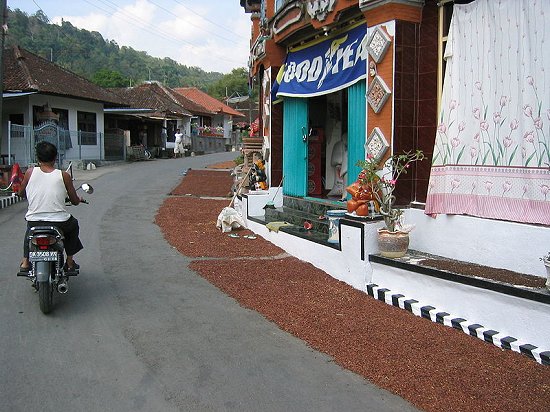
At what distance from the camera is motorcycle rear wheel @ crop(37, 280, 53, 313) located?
5422 mm

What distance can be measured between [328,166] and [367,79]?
389cm

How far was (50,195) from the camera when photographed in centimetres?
579

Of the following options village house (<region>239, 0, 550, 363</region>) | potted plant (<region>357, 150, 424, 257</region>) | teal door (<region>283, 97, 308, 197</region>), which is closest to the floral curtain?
village house (<region>239, 0, 550, 363</region>)

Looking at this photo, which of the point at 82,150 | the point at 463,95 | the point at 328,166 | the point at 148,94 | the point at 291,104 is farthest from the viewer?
the point at 148,94

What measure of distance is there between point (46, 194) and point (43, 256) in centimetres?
72

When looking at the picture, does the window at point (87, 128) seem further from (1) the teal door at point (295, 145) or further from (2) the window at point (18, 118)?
(1) the teal door at point (295, 145)

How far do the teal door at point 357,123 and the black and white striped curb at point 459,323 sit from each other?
2.48m

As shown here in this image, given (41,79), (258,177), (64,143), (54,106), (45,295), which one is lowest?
(45,295)

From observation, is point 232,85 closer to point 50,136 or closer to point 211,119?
point 211,119

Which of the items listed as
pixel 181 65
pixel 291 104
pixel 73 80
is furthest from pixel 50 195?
pixel 181 65

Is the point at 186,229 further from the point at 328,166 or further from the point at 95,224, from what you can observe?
the point at 328,166

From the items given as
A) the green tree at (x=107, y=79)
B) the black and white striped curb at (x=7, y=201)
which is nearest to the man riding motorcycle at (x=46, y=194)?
the black and white striped curb at (x=7, y=201)

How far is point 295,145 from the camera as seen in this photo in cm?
1040

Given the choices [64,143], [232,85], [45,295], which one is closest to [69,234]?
[45,295]
